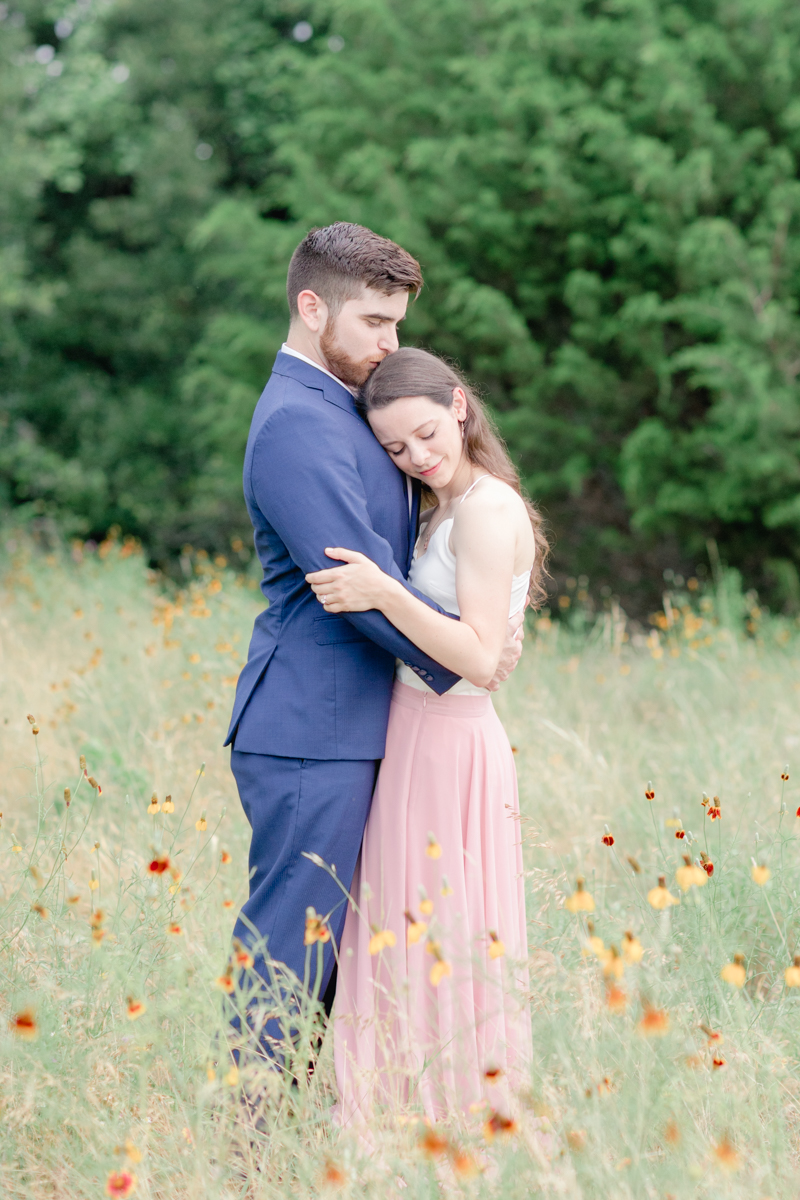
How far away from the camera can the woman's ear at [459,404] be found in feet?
7.69

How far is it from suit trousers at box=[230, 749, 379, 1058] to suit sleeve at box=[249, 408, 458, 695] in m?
0.31

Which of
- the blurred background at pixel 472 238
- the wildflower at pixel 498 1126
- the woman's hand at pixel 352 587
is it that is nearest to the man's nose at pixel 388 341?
the woman's hand at pixel 352 587

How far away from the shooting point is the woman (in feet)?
7.05

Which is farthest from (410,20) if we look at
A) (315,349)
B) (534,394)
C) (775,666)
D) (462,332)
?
(315,349)

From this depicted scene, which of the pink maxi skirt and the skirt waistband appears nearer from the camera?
the pink maxi skirt

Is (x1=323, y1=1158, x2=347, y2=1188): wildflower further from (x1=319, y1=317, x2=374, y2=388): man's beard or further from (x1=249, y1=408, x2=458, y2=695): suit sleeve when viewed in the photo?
(x1=319, y1=317, x2=374, y2=388): man's beard

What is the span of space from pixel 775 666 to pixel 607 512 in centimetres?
315

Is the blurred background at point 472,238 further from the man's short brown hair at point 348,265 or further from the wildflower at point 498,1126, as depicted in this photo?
the wildflower at point 498,1126

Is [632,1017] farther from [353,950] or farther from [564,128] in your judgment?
Answer: [564,128]

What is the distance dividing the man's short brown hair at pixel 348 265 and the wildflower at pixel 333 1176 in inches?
64.3

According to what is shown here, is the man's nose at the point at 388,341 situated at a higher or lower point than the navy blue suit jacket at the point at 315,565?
higher

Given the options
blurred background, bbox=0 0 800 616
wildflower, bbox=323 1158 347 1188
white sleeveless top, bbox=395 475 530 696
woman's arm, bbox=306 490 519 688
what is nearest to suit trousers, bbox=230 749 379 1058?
white sleeveless top, bbox=395 475 530 696

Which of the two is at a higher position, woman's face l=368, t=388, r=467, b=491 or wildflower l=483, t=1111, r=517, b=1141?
woman's face l=368, t=388, r=467, b=491

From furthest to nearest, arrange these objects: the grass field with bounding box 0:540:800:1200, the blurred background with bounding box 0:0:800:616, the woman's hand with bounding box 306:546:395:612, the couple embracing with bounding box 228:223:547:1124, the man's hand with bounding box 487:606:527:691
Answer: the blurred background with bounding box 0:0:800:616
the man's hand with bounding box 487:606:527:691
the couple embracing with bounding box 228:223:547:1124
the woman's hand with bounding box 306:546:395:612
the grass field with bounding box 0:540:800:1200
